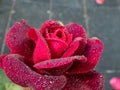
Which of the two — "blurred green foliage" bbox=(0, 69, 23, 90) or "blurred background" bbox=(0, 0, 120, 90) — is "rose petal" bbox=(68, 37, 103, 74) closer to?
"blurred green foliage" bbox=(0, 69, 23, 90)

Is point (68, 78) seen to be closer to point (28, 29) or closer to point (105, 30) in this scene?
point (28, 29)

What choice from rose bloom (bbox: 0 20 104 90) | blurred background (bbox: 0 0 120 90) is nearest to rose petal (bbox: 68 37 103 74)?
rose bloom (bbox: 0 20 104 90)

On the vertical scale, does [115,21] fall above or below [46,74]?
below

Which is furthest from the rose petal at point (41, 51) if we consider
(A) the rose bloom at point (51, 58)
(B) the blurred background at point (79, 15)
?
(B) the blurred background at point (79, 15)

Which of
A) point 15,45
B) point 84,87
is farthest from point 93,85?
point 15,45

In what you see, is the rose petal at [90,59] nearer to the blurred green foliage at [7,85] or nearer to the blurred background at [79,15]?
the blurred green foliage at [7,85]

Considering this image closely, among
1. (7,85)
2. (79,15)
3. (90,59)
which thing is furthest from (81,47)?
(79,15)

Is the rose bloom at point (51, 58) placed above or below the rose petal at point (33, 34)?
below
